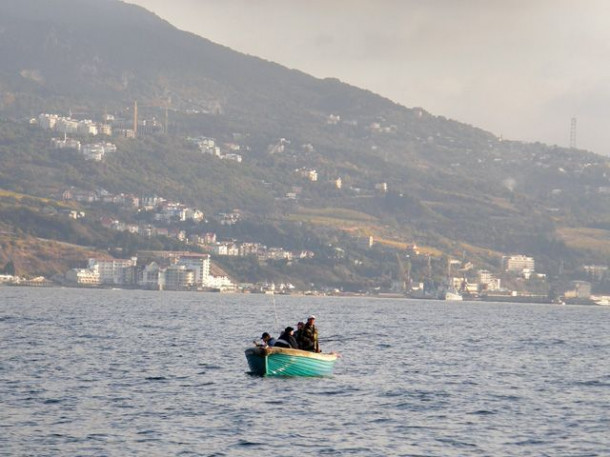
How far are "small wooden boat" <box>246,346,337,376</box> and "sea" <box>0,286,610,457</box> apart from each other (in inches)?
27.5

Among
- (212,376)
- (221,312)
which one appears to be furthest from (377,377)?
(221,312)

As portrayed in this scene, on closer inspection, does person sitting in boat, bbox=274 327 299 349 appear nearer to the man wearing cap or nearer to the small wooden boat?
the small wooden boat

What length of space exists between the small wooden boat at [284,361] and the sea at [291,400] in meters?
0.70

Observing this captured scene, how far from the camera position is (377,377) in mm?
72375

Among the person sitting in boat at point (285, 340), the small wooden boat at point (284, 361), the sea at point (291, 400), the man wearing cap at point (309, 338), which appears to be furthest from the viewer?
the man wearing cap at point (309, 338)

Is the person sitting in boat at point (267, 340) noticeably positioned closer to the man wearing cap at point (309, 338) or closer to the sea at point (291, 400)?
the man wearing cap at point (309, 338)

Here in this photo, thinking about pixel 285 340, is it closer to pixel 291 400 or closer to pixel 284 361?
pixel 284 361

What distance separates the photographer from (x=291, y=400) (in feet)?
196

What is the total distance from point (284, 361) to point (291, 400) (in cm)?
793

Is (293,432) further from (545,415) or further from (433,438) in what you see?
(545,415)

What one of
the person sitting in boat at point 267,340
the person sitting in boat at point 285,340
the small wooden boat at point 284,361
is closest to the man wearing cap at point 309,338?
the small wooden boat at point 284,361

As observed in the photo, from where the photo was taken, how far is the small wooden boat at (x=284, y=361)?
67.1 m

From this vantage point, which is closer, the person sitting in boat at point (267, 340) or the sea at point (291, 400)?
the sea at point (291, 400)

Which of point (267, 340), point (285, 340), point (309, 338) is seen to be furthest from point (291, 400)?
point (309, 338)
